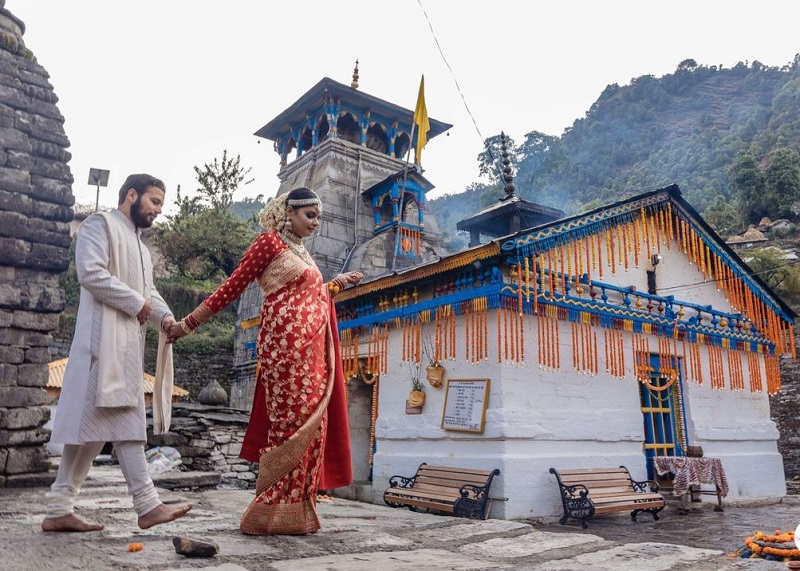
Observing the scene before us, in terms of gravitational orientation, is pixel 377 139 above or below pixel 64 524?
above

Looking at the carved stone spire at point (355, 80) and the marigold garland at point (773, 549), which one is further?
the carved stone spire at point (355, 80)

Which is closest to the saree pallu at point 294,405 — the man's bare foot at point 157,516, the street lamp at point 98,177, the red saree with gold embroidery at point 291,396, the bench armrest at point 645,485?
the red saree with gold embroidery at point 291,396

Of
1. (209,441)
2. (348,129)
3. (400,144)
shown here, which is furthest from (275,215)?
(400,144)

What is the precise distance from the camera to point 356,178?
755 inches

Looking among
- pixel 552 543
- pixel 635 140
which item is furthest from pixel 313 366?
pixel 635 140

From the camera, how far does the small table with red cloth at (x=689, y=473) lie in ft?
27.2

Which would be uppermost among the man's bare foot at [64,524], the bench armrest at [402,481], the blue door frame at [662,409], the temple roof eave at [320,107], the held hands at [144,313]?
the temple roof eave at [320,107]

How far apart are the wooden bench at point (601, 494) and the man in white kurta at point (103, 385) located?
5349 mm

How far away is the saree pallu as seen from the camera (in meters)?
3.33

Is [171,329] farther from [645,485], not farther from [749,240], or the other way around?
[749,240]

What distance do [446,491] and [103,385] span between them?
18.0ft

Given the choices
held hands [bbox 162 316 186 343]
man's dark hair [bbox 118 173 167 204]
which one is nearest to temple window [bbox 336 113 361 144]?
man's dark hair [bbox 118 173 167 204]

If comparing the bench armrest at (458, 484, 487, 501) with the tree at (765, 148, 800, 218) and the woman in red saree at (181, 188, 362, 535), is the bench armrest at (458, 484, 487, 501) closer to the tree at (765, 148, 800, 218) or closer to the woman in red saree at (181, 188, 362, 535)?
the woman in red saree at (181, 188, 362, 535)

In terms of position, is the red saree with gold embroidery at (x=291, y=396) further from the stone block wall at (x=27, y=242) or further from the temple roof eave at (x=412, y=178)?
the temple roof eave at (x=412, y=178)
